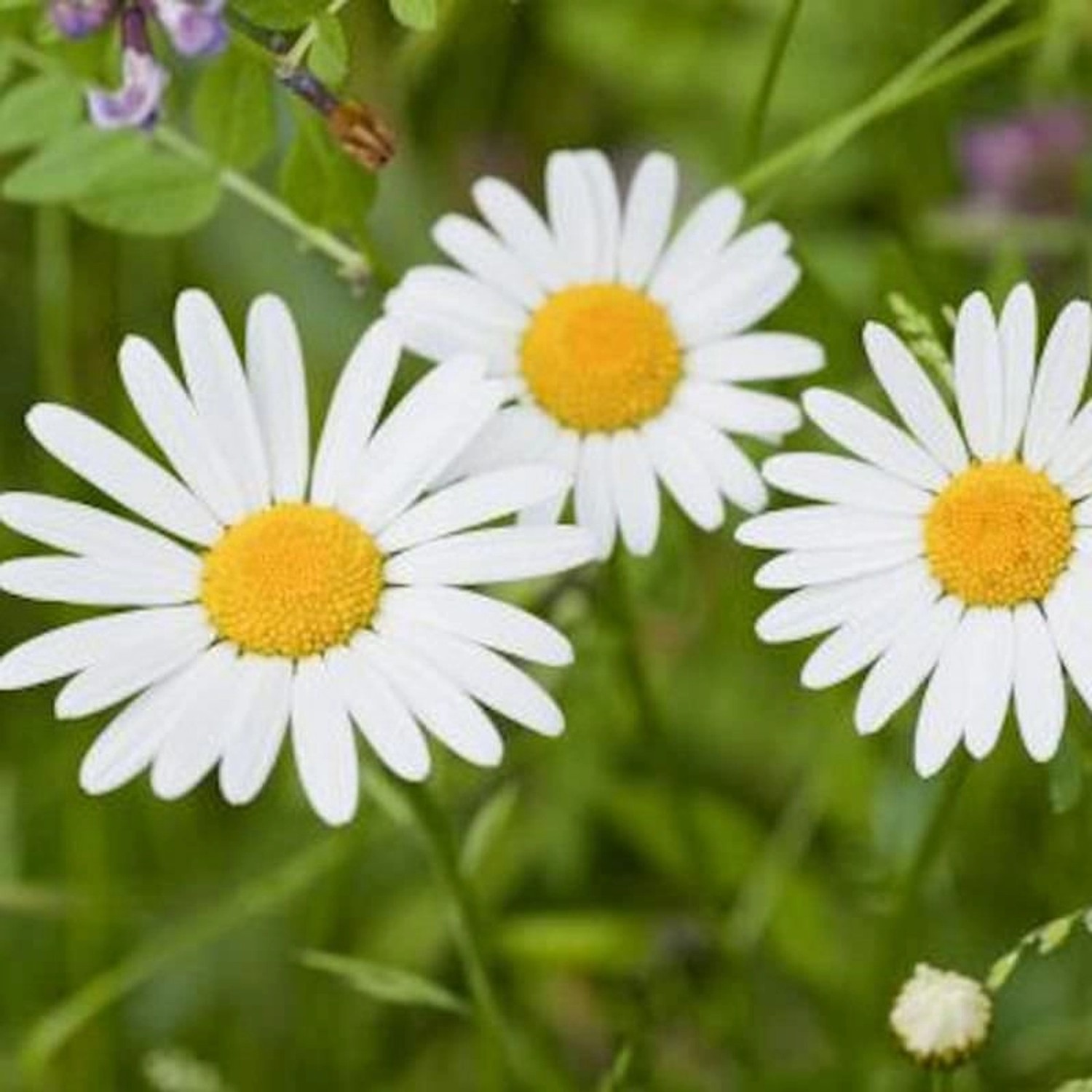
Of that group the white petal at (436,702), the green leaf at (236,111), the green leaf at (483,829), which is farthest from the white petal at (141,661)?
the green leaf at (236,111)

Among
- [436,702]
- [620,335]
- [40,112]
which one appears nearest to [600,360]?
[620,335]

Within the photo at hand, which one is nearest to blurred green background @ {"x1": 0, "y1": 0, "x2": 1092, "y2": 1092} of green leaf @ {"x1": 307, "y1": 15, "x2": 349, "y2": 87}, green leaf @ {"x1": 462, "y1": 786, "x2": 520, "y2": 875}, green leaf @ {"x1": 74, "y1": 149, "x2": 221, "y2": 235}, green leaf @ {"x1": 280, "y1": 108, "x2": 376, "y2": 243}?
green leaf @ {"x1": 462, "y1": 786, "x2": 520, "y2": 875}

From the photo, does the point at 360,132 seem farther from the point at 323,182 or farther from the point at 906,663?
the point at 906,663

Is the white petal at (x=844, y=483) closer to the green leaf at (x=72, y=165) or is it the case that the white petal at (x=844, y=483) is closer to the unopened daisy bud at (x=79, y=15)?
the unopened daisy bud at (x=79, y=15)

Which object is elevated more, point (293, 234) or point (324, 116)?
point (293, 234)

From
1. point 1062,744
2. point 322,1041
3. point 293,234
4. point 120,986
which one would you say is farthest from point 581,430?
point 293,234

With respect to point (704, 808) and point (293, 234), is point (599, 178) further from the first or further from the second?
point (293, 234)

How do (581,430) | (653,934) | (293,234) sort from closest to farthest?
(581,430) < (653,934) < (293,234)

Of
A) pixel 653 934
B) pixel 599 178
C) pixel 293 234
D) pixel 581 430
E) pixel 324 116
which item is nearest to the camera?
pixel 324 116
